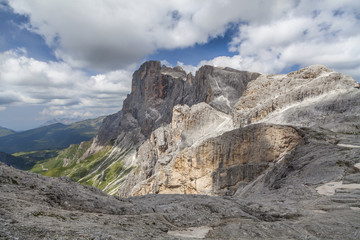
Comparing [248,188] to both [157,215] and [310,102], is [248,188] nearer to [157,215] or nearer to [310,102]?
[157,215]

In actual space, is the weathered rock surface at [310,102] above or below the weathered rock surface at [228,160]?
above

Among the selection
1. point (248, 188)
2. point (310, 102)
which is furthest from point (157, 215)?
point (310, 102)

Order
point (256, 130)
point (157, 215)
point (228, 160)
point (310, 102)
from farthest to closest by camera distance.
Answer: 1. point (310, 102)
2. point (228, 160)
3. point (256, 130)
4. point (157, 215)

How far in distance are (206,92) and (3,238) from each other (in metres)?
149

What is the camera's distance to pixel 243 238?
469 inches

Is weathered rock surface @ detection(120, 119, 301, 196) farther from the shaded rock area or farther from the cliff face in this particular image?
the shaded rock area

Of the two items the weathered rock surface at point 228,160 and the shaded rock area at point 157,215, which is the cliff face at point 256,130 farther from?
the shaded rock area at point 157,215

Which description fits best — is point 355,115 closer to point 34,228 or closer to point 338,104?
point 338,104

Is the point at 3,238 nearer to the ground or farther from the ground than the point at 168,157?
farther from the ground

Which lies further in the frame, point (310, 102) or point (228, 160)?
point (310, 102)

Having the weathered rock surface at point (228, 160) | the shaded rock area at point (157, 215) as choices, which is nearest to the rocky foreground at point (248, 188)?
the shaded rock area at point (157, 215)

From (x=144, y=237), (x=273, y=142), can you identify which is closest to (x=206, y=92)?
(x=273, y=142)

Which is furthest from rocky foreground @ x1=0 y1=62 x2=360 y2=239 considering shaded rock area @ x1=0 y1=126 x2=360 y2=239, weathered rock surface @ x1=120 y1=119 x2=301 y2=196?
weathered rock surface @ x1=120 y1=119 x2=301 y2=196

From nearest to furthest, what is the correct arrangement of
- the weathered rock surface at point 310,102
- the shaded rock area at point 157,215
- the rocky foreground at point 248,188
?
the shaded rock area at point 157,215
the rocky foreground at point 248,188
the weathered rock surface at point 310,102
